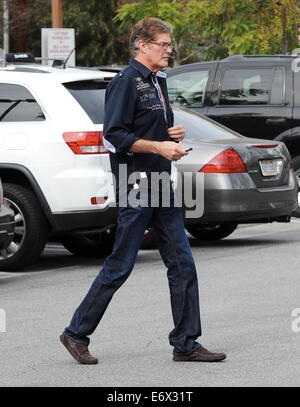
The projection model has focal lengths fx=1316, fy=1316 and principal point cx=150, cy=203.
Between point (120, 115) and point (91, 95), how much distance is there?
4.64 meters

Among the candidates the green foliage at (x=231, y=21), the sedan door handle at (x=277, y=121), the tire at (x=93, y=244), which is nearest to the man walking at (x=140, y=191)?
the tire at (x=93, y=244)

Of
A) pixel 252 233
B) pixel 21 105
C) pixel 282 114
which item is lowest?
pixel 252 233

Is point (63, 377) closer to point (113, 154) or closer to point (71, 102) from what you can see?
point (113, 154)

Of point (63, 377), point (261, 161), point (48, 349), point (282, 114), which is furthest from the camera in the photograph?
point (282, 114)

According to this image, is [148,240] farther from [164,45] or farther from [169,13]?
[169,13]

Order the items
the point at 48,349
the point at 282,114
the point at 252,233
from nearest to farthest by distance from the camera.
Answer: the point at 48,349 < the point at 252,233 < the point at 282,114

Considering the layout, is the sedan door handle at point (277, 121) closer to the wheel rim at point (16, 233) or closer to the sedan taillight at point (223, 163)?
the sedan taillight at point (223, 163)

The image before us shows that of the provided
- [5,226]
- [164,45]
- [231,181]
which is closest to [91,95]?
[5,226]

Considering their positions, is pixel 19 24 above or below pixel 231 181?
below

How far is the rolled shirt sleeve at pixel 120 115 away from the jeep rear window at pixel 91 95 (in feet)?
13.9

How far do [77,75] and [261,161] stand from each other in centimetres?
229

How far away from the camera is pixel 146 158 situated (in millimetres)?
7098

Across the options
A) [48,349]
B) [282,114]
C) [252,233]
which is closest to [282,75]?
[282,114]

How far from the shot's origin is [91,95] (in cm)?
1155
